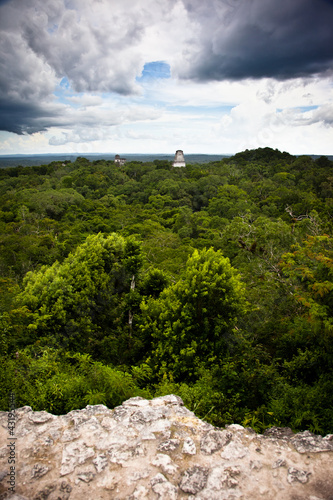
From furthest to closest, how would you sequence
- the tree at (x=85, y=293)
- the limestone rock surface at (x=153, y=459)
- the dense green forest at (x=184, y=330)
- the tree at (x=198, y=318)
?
the tree at (x=85, y=293) < the tree at (x=198, y=318) < the dense green forest at (x=184, y=330) < the limestone rock surface at (x=153, y=459)

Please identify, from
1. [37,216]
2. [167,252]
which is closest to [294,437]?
[167,252]

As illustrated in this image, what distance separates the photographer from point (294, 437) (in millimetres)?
4816

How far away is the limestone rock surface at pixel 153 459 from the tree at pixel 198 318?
4008 millimetres

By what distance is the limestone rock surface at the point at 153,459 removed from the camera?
3857mm

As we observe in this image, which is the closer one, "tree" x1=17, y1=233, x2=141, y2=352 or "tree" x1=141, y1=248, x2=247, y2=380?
"tree" x1=141, y1=248, x2=247, y2=380

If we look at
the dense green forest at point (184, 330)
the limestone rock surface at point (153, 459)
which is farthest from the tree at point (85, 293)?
the limestone rock surface at point (153, 459)

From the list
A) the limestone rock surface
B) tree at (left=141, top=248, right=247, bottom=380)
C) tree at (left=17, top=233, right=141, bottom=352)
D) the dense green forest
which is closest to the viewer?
the limestone rock surface

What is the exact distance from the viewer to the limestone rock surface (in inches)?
152

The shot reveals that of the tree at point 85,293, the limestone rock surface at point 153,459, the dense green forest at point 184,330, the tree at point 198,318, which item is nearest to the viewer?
the limestone rock surface at point 153,459

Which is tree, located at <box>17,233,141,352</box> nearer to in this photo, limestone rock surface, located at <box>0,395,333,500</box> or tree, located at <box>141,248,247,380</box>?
tree, located at <box>141,248,247,380</box>

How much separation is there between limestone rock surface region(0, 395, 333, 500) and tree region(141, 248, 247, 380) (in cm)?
401

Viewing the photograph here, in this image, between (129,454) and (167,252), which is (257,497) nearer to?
(129,454)

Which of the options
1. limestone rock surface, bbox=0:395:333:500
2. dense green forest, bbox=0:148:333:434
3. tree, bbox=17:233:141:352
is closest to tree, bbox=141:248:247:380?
dense green forest, bbox=0:148:333:434

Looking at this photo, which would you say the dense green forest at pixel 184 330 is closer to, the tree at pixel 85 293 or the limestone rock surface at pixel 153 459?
the tree at pixel 85 293
